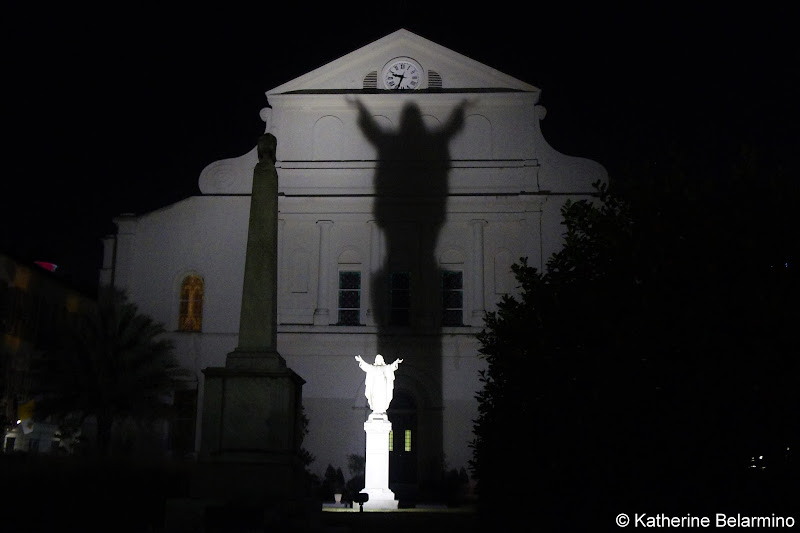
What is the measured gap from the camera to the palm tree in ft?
91.4

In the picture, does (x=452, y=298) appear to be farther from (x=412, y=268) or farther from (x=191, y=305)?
(x=191, y=305)

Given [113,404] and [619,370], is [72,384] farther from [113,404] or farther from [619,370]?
[619,370]

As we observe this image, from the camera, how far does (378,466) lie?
24.6 m

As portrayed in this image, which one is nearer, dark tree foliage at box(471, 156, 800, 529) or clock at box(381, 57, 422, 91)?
dark tree foliage at box(471, 156, 800, 529)

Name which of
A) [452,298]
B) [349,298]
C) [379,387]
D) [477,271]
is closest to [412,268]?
[452,298]

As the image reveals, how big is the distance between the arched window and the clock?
9.57 metres

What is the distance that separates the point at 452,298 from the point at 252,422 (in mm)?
18934

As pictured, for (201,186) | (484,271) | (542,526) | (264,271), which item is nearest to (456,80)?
(484,271)

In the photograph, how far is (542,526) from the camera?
1230 centimetres

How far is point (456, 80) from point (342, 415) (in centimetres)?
1219

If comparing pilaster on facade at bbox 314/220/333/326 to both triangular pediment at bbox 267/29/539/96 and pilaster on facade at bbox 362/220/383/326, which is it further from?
triangular pediment at bbox 267/29/539/96
